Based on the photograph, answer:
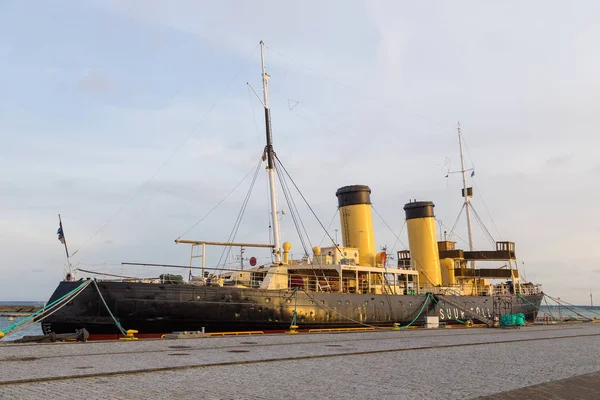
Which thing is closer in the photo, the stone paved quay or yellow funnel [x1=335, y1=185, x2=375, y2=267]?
the stone paved quay

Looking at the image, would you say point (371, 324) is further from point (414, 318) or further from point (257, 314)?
point (257, 314)

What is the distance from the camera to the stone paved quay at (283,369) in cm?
859

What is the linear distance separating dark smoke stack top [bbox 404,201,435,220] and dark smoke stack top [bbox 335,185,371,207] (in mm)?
5938

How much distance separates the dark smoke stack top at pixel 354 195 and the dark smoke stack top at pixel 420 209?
234 inches

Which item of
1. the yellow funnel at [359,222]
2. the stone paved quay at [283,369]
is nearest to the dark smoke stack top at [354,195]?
the yellow funnel at [359,222]

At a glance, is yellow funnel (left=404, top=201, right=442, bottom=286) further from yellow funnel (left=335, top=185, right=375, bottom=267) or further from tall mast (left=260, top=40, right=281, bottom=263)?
tall mast (left=260, top=40, right=281, bottom=263)

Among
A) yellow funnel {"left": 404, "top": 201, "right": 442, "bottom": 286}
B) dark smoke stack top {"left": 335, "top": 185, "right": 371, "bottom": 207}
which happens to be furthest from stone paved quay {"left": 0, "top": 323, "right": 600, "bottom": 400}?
yellow funnel {"left": 404, "top": 201, "right": 442, "bottom": 286}

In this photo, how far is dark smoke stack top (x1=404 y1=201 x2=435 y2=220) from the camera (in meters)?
37.5

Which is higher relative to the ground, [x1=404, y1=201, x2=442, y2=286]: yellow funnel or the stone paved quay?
[x1=404, y1=201, x2=442, y2=286]: yellow funnel

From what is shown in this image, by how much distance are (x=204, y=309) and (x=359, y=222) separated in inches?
515

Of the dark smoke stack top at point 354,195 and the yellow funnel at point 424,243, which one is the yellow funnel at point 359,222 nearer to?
the dark smoke stack top at point 354,195

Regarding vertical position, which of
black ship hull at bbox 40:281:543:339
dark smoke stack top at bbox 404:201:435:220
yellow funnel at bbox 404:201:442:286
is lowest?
black ship hull at bbox 40:281:543:339

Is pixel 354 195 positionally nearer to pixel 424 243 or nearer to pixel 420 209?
pixel 420 209

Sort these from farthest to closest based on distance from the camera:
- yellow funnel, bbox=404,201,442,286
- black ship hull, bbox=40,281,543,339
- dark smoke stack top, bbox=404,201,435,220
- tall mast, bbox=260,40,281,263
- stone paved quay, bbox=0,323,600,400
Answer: dark smoke stack top, bbox=404,201,435,220
yellow funnel, bbox=404,201,442,286
tall mast, bbox=260,40,281,263
black ship hull, bbox=40,281,543,339
stone paved quay, bbox=0,323,600,400
